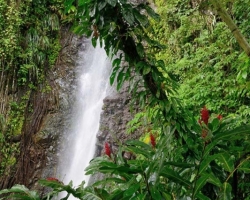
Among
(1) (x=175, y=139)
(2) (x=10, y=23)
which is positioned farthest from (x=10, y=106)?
(1) (x=175, y=139)

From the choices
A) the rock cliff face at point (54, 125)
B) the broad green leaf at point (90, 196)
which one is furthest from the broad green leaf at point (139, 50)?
the rock cliff face at point (54, 125)

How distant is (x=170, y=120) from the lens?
160 cm

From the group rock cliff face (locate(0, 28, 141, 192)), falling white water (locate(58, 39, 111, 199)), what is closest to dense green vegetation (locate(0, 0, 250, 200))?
rock cliff face (locate(0, 28, 141, 192))

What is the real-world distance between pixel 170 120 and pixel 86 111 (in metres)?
4.61

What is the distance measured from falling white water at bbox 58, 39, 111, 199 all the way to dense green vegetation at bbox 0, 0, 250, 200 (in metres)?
2.26

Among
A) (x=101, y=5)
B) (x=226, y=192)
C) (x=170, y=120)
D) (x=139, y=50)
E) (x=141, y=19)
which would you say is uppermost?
(x=101, y=5)

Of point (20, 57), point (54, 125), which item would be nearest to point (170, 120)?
point (54, 125)

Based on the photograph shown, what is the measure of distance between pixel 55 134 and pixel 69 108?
68 centimetres

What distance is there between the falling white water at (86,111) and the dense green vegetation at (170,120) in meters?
2.26

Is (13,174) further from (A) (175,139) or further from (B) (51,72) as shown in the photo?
(A) (175,139)

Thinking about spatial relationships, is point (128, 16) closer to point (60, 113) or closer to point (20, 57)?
point (60, 113)

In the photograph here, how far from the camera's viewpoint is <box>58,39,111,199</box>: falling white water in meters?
5.33

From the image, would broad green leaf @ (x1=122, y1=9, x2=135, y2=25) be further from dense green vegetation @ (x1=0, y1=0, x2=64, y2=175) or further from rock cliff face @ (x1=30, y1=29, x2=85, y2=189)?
dense green vegetation @ (x1=0, y1=0, x2=64, y2=175)

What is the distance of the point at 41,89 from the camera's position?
6355 mm
